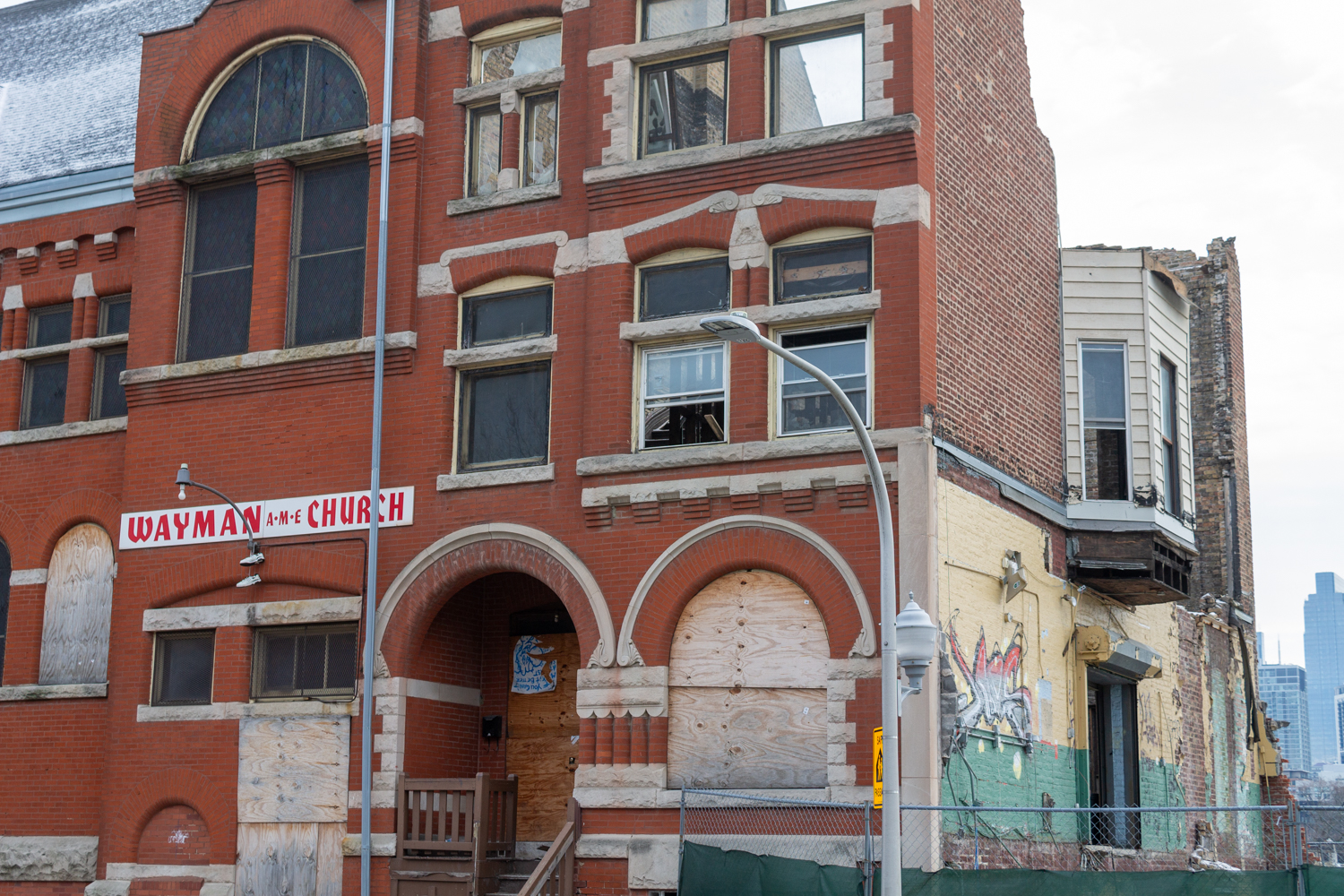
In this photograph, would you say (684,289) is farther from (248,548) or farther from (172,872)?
(172,872)

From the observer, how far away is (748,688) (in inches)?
680

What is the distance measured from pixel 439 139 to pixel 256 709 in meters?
7.85

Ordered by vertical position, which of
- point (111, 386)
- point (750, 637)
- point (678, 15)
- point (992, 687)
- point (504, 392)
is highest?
point (678, 15)

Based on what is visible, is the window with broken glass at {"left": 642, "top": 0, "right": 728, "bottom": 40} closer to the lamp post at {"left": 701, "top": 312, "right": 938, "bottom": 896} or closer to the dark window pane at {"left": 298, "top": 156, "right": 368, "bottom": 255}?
the dark window pane at {"left": 298, "top": 156, "right": 368, "bottom": 255}

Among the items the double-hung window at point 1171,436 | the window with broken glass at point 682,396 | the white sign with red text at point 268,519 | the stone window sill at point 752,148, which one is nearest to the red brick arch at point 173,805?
the white sign with red text at point 268,519

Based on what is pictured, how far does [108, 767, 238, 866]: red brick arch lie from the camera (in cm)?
1950

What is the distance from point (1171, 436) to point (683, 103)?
30.0 ft

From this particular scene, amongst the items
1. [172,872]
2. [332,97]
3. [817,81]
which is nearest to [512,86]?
[332,97]

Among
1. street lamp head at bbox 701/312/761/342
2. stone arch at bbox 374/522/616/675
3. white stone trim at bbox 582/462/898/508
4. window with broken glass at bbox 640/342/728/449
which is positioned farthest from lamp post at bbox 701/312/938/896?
stone arch at bbox 374/522/616/675

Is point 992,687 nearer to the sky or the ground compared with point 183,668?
nearer to the ground

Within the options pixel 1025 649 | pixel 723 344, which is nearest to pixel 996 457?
pixel 1025 649

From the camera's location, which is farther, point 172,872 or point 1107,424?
point 1107,424

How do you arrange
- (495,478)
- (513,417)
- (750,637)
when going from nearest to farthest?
(750,637) → (495,478) → (513,417)

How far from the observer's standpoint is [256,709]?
1967 centimetres
